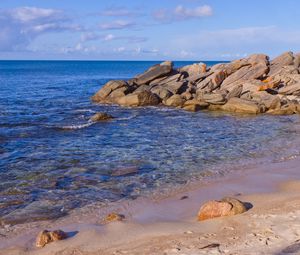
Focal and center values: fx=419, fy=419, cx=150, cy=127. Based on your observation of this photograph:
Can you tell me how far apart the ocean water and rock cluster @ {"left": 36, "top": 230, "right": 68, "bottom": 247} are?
1770 millimetres

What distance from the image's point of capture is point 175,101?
107ft

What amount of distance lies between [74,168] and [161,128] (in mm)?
9591

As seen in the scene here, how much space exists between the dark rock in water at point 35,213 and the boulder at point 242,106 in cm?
2022

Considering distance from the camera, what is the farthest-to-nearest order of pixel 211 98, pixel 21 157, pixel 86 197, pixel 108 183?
pixel 211 98, pixel 21 157, pixel 108 183, pixel 86 197

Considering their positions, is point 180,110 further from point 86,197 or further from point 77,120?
point 86,197

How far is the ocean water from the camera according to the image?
11.4 meters

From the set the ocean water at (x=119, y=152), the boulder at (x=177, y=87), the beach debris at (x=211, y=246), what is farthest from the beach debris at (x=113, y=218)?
the boulder at (x=177, y=87)

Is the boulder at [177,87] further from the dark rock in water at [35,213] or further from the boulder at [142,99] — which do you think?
the dark rock in water at [35,213]

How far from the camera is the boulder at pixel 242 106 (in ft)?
92.1

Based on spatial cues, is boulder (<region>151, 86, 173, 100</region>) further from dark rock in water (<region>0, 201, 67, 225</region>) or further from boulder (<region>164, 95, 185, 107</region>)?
dark rock in water (<region>0, 201, 67, 225</region>)

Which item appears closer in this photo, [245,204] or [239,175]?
[245,204]

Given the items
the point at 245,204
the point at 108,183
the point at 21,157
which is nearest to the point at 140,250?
the point at 245,204

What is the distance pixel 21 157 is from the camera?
15.6 metres

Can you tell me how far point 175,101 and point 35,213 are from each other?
23.6 m
